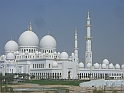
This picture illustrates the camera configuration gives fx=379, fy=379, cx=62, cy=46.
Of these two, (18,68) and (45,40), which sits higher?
(45,40)

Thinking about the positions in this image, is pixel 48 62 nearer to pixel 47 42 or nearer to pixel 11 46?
pixel 47 42

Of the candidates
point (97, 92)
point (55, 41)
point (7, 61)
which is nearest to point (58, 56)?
point (55, 41)

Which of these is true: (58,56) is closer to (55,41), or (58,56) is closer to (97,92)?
(55,41)

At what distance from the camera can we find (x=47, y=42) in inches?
3622

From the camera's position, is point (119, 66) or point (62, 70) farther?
point (119, 66)

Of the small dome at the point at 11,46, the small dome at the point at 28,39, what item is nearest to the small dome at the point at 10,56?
the small dome at the point at 28,39

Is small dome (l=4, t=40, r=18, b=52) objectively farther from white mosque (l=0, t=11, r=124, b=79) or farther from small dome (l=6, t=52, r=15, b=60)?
small dome (l=6, t=52, r=15, b=60)

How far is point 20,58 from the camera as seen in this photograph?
91812 millimetres

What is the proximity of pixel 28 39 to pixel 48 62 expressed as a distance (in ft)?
27.4

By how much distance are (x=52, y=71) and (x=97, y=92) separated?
47756 mm

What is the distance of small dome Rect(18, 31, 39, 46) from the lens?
91562 mm

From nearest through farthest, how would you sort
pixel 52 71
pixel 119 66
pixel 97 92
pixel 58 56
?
pixel 97 92
pixel 52 71
pixel 58 56
pixel 119 66

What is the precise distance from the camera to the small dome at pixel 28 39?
3605 inches

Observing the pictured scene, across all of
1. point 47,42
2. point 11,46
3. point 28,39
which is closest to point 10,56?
point 11,46
